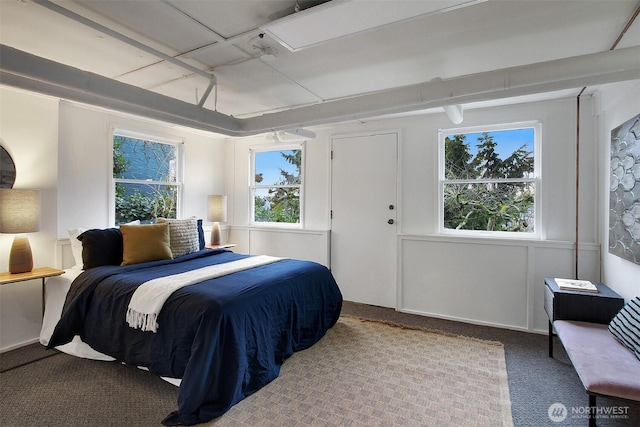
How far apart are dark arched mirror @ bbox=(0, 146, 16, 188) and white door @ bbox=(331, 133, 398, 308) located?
11.0 ft

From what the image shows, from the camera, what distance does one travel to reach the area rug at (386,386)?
203cm

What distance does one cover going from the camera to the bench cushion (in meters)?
1.63

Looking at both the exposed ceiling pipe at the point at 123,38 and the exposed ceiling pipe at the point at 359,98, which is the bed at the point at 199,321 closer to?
the exposed ceiling pipe at the point at 359,98

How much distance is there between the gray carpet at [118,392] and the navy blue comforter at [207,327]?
181 mm

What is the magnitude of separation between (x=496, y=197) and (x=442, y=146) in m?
0.85

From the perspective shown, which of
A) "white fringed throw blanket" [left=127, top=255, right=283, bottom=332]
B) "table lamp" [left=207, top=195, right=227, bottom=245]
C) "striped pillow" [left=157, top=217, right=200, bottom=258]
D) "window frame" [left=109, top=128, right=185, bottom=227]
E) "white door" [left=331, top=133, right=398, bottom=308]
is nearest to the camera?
"white fringed throw blanket" [left=127, top=255, right=283, bottom=332]

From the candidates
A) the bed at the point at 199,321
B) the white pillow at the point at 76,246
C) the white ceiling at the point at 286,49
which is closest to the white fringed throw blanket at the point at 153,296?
the bed at the point at 199,321

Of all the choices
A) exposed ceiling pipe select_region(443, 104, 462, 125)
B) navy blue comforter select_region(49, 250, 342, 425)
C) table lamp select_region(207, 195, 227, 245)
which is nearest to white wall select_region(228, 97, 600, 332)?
exposed ceiling pipe select_region(443, 104, 462, 125)

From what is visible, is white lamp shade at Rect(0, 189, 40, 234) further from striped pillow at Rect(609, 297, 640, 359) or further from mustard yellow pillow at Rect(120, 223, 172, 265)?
striped pillow at Rect(609, 297, 640, 359)

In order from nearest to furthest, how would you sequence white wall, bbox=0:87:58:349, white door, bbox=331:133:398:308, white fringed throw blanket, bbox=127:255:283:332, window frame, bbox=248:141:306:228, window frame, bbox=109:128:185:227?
white fringed throw blanket, bbox=127:255:283:332
white wall, bbox=0:87:58:349
window frame, bbox=109:128:185:227
white door, bbox=331:133:398:308
window frame, bbox=248:141:306:228

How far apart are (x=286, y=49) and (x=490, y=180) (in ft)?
8.75

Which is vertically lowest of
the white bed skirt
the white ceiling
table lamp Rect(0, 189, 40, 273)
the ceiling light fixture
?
the white bed skirt

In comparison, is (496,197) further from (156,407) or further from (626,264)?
(156,407)

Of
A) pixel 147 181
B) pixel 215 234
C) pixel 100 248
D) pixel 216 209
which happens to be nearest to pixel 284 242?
pixel 215 234
